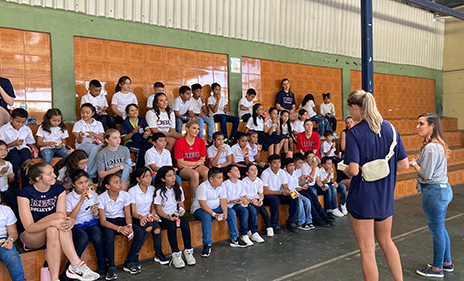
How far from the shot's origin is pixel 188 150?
585 cm

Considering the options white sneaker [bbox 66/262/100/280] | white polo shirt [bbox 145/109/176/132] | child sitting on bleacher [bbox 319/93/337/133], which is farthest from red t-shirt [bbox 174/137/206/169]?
child sitting on bleacher [bbox 319/93/337/133]

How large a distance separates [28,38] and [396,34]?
10.3m

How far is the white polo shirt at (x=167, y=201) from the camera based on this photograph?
4.68 meters

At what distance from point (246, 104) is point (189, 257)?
4628 millimetres

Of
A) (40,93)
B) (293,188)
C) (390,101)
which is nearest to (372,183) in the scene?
(293,188)

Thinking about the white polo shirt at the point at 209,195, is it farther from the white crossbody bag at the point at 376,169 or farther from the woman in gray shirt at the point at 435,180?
the white crossbody bag at the point at 376,169

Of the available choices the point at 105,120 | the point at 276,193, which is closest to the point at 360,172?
the point at 276,193

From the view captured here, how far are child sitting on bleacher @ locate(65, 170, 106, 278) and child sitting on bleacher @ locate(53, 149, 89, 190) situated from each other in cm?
33

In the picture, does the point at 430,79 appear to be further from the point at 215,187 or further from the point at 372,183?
the point at 372,183

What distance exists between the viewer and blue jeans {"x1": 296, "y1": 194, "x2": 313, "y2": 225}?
5.77 m

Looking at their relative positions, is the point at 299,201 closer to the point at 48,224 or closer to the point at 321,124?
the point at 48,224

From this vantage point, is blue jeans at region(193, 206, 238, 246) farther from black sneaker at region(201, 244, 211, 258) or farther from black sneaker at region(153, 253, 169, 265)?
black sneaker at region(153, 253, 169, 265)

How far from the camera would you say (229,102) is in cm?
862

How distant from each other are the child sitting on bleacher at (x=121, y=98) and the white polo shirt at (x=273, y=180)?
8.51ft
